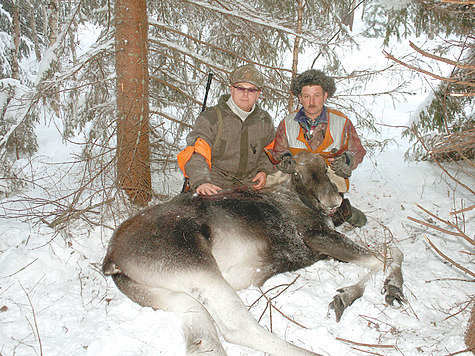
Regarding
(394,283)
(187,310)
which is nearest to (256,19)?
(394,283)

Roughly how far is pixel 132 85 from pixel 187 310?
326 centimetres

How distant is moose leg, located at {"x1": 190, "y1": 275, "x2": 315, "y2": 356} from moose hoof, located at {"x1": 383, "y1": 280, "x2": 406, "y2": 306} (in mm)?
1047

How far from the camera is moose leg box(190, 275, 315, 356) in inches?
96.8

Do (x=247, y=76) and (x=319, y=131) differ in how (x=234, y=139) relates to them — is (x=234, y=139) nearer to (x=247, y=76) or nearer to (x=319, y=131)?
(x=247, y=76)

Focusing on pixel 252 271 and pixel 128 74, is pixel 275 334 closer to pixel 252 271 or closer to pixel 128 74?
pixel 252 271

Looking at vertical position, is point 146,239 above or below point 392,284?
above

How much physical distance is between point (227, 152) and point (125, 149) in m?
1.38

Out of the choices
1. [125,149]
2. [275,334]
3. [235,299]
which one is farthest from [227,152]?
[275,334]

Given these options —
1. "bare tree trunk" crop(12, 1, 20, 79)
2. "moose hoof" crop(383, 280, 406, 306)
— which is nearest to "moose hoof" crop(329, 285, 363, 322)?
"moose hoof" crop(383, 280, 406, 306)

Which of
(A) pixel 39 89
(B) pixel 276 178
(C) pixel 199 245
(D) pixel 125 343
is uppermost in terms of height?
(A) pixel 39 89

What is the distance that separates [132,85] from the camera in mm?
4523

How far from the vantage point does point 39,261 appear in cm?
331

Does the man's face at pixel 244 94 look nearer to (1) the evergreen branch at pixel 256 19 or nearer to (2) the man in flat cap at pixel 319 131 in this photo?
(2) the man in flat cap at pixel 319 131

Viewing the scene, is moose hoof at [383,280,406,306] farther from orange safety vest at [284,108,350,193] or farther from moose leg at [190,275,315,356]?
orange safety vest at [284,108,350,193]
